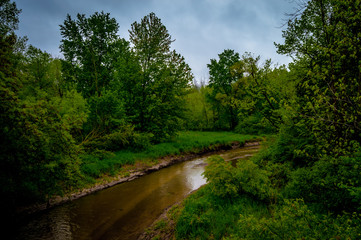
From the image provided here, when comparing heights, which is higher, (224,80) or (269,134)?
(224,80)

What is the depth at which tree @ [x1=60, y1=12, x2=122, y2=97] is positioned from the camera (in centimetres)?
1945

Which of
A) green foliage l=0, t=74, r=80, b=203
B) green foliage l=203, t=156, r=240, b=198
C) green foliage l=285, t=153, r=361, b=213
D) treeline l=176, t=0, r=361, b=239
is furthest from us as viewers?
green foliage l=203, t=156, r=240, b=198

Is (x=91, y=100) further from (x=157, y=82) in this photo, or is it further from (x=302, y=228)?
(x=302, y=228)

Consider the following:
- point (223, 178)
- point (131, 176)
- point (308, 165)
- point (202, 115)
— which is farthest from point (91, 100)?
point (202, 115)

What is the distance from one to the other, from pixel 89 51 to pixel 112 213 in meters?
17.4

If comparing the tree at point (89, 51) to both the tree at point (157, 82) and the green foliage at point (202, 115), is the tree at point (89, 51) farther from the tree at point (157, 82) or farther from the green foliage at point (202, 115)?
the green foliage at point (202, 115)

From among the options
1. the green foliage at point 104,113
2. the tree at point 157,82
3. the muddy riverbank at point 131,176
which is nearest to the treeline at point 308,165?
the muddy riverbank at point 131,176

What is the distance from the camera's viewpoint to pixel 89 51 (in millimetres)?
18797

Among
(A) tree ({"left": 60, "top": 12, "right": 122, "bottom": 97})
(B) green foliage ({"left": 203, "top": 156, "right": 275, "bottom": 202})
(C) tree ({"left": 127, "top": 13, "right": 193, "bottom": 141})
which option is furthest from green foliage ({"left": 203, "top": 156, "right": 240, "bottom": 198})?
(A) tree ({"left": 60, "top": 12, "right": 122, "bottom": 97})

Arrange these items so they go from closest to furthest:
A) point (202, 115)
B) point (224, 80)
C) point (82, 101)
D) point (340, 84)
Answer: point (340, 84)
point (82, 101)
point (224, 80)
point (202, 115)

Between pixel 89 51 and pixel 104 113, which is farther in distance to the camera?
pixel 89 51

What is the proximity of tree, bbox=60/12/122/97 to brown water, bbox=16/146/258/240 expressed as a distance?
42.9ft

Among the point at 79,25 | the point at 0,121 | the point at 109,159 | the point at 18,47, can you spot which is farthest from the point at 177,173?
the point at 18,47

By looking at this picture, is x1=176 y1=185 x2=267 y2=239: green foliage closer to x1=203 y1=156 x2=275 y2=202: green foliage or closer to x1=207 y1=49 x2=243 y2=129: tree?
x1=203 y1=156 x2=275 y2=202: green foliage
